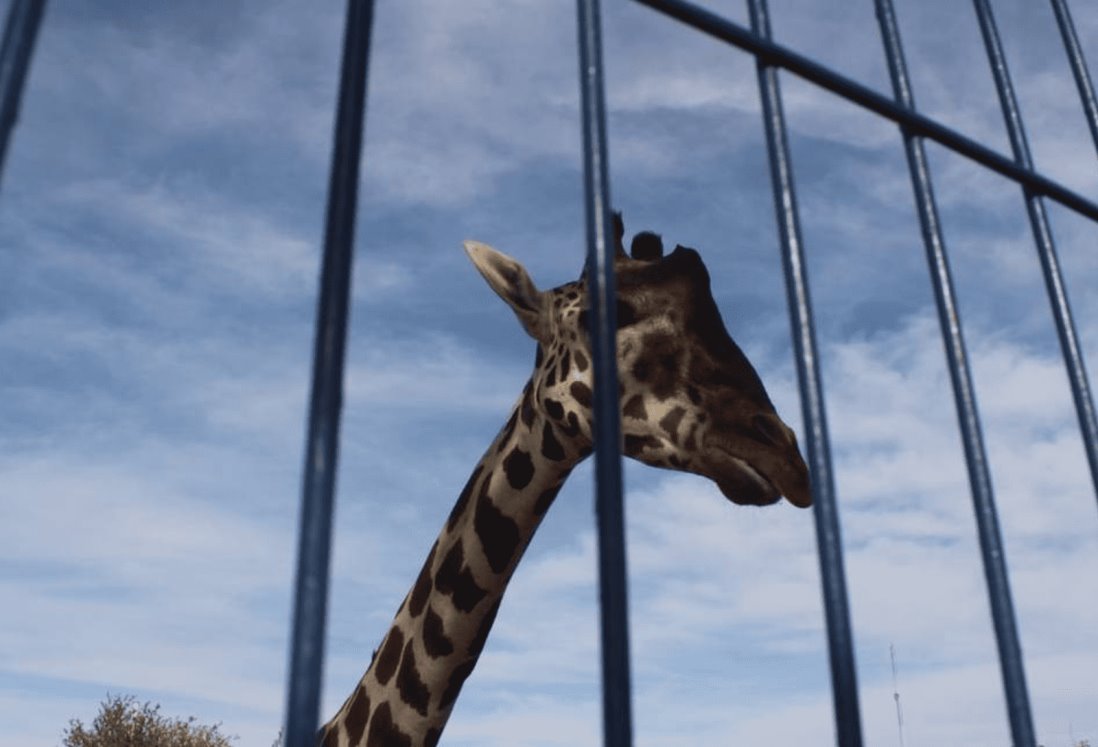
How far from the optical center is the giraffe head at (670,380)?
4148 mm

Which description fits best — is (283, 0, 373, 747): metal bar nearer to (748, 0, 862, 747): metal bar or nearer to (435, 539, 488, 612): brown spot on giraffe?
(748, 0, 862, 747): metal bar

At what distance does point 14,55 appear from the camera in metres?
0.99

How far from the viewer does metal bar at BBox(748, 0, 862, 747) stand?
1.29m

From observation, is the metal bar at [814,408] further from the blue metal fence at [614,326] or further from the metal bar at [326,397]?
the metal bar at [326,397]

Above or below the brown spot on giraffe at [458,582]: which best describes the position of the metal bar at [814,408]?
below

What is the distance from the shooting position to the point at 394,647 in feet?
15.2

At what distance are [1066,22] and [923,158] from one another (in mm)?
808

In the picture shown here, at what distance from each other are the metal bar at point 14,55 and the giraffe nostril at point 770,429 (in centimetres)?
344

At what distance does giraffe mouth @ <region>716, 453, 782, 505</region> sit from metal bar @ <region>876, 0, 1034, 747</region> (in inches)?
93.7

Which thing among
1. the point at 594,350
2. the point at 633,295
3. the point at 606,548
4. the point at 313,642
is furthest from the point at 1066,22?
the point at 633,295

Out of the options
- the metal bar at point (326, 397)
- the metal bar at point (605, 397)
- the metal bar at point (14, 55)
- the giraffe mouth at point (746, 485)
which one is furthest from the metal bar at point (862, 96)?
the giraffe mouth at point (746, 485)

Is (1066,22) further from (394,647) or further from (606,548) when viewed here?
(394,647)

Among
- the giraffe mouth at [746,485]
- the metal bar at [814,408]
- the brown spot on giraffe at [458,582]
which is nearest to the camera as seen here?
the metal bar at [814,408]

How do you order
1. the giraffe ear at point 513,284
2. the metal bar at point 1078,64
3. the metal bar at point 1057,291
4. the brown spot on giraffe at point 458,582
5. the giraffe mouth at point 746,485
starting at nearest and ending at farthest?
the metal bar at point 1057,291 → the metal bar at point 1078,64 → the giraffe mouth at point 746,485 → the brown spot on giraffe at point 458,582 → the giraffe ear at point 513,284
